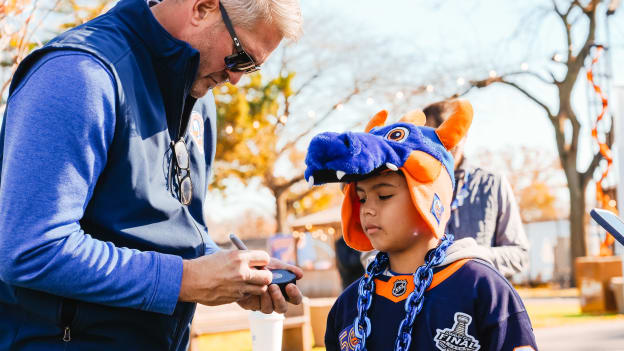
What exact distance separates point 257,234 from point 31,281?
A: 4464 cm

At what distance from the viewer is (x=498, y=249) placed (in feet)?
9.49

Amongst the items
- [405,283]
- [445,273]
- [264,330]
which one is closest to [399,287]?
[405,283]

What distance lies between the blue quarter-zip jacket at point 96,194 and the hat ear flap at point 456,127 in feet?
3.04

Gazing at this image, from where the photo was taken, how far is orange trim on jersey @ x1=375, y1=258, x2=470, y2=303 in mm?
1950

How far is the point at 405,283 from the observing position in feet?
6.63

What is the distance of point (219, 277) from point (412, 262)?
801 millimetres

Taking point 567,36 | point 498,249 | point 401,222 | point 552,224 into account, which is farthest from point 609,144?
point 401,222

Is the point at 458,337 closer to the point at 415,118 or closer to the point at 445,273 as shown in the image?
the point at 445,273

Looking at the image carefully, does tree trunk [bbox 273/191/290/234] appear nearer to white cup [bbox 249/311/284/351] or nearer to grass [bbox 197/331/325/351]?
grass [bbox 197/331/325/351]

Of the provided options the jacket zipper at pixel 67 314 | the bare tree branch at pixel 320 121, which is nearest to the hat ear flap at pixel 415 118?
the jacket zipper at pixel 67 314

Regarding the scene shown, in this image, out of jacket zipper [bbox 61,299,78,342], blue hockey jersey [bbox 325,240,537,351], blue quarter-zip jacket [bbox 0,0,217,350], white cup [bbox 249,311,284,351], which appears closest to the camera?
blue quarter-zip jacket [bbox 0,0,217,350]

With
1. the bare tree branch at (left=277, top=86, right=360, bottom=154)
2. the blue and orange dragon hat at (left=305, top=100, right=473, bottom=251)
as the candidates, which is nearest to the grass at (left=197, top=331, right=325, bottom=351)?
the blue and orange dragon hat at (left=305, top=100, right=473, bottom=251)

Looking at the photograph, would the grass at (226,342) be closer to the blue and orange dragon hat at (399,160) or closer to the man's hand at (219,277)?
the blue and orange dragon hat at (399,160)

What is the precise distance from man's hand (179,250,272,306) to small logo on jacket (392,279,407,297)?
61cm
